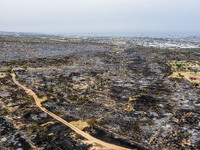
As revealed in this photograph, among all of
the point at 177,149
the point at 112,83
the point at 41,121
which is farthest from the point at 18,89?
the point at 177,149

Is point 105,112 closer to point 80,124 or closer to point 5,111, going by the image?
point 80,124

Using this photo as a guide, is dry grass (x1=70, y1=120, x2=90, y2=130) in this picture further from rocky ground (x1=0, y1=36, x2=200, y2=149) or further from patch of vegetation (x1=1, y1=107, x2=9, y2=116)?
patch of vegetation (x1=1, y1=107, x2=9, y2=116)

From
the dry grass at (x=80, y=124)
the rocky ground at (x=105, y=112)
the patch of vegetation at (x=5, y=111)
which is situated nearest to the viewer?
the rocky ground at (x=105, y=112)

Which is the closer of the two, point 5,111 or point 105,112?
point 5,111

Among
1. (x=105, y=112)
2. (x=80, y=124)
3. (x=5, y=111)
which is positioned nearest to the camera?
(x=80, y=124)

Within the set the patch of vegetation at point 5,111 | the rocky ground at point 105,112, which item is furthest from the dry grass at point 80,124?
the patch of vegetation at point 5,111

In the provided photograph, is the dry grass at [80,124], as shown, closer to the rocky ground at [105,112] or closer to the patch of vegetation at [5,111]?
the rocky ground at [105,112]

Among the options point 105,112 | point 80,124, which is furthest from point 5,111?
point 105,112

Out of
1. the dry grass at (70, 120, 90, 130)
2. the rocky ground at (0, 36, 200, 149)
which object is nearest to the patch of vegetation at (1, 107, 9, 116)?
the rocky ground at (0, 36, 200, 149)

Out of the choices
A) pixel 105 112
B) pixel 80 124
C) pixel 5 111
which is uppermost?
pixel 5 111

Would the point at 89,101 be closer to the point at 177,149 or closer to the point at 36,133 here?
the point at 36,133

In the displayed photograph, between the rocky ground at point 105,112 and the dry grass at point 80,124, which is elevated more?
the rocky ground at point 105,112
